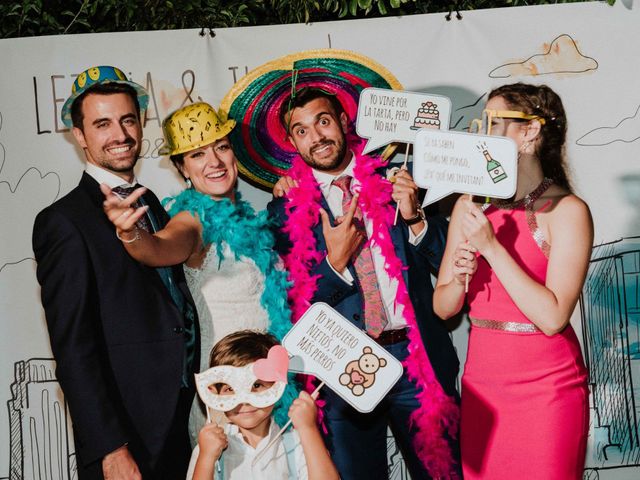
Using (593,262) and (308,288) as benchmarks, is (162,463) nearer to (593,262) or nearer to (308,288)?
(308,288)

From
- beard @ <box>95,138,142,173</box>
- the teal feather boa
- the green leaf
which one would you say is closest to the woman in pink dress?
the teal feather boa

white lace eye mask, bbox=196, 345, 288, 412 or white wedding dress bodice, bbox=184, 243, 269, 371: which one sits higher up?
white wedding dress bodice, bbox=184, 243, 269, 371

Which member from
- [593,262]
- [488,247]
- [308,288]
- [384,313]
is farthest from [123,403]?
[593,262]

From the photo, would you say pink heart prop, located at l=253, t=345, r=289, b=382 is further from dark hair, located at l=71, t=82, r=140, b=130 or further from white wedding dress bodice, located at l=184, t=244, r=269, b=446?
dark hair, located at l=71, t=82, r=140, b=130

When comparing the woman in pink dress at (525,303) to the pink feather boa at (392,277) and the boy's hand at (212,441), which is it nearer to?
the pink feather boa at (392,277)

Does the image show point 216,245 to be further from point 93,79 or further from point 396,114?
point 396,114

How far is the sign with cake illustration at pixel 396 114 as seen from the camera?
298cm

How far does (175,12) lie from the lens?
328 centimetres

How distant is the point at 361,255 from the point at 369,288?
12 cm

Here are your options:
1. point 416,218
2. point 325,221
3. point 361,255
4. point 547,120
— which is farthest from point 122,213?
point 547,120

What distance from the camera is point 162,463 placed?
260 cm

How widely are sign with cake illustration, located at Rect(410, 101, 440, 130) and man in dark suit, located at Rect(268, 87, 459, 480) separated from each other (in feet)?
0.62

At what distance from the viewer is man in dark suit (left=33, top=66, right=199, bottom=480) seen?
240 centimetres

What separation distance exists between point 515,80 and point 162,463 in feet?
6.42
